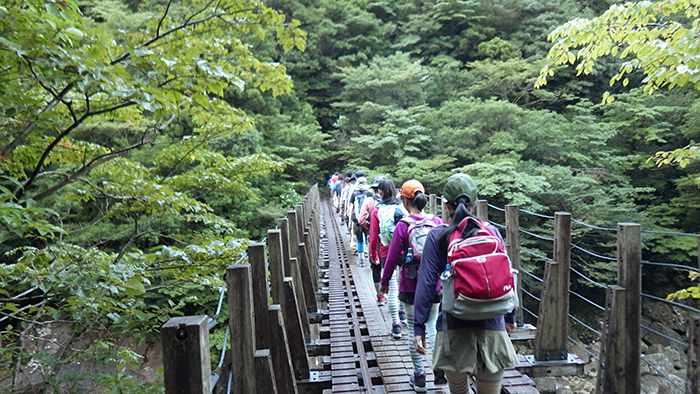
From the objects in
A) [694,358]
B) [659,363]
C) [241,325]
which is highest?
[241,325]

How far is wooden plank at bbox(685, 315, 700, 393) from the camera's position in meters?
1.61

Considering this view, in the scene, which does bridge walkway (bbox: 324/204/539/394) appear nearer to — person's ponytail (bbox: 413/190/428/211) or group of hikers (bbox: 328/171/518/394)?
group of hikers (bbox: 328/171/518/394)

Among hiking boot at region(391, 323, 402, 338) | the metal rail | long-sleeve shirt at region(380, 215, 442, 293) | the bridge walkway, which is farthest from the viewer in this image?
hiking boot at region(391, 323, 402, 338)

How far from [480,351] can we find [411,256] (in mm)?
1041

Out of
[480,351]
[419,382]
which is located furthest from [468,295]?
[419,382]

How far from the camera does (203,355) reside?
1.05 metres

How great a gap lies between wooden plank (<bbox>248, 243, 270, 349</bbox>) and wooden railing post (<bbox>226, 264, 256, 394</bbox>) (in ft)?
1.34

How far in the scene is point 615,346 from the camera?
87.7 inches

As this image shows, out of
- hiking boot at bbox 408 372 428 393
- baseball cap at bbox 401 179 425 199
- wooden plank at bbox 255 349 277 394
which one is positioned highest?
baseball cap at bbox 401 179 425 199

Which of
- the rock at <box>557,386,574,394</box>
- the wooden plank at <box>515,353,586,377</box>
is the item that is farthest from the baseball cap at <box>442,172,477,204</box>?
the rock at <box>557,386,574,394</box>

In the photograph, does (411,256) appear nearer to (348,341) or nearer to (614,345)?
(614,345)

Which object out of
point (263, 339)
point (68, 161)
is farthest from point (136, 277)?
point (68, 161)

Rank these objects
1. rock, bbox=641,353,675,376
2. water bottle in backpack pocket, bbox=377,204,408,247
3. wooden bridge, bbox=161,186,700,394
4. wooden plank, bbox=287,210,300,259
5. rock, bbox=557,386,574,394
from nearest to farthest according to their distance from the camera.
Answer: wooden bridge, bbox=161,186,700,394, water bottle in backpack pocket, bbox=377,204,408,247, wooden plank, bbox=287,210,300,259, rock, bbox=557,386,574,394, rock, bbox=641,353,675,376

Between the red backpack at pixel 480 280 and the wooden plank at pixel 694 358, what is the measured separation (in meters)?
0.73
